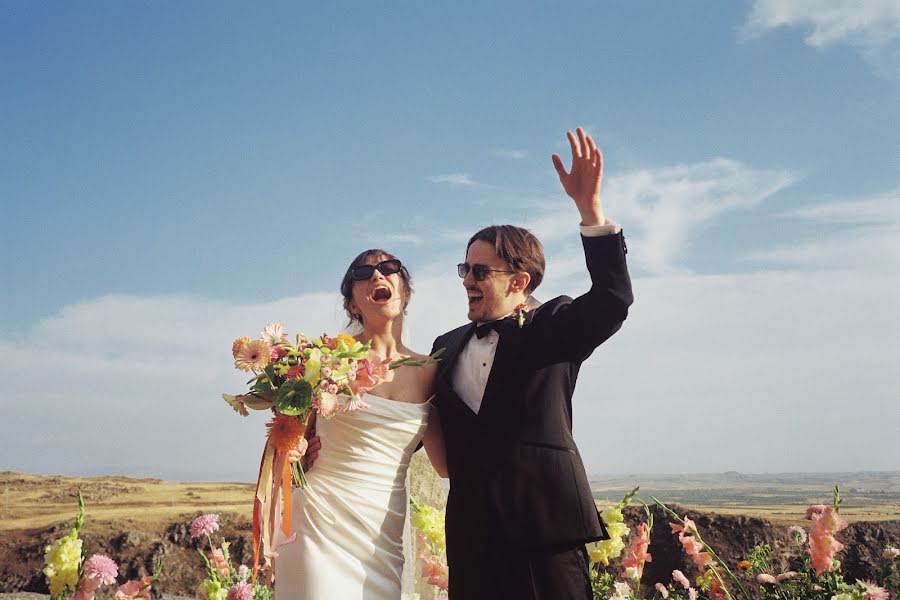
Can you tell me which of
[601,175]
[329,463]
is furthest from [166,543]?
[601,175]

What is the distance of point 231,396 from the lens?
428cm

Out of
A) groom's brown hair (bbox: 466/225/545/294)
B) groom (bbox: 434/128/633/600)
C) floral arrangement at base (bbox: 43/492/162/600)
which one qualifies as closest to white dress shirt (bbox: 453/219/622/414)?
groom (bbox: 434/128/633/600)

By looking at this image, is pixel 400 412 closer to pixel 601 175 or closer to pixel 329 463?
pixel 329 463

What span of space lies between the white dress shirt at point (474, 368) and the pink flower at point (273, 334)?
1.03m

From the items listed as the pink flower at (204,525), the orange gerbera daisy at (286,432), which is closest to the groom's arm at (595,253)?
the orange gerbera daisy at (286,432)

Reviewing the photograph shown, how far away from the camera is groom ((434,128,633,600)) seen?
3.78 metres

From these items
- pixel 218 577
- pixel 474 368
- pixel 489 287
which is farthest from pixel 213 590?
pixel 489 287

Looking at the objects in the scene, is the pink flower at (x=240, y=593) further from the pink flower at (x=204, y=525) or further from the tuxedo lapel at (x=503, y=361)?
the tuxedo lapel at (x=503, y=361)

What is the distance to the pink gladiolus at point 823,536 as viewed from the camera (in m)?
4.04

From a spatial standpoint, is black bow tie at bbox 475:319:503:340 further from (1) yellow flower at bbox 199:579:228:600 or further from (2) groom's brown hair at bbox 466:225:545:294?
(1) yellow flower at bbox 199:579:228:600

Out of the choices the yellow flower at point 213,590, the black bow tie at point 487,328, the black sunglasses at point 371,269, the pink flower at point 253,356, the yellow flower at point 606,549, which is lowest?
the yellow flower at point 213,590

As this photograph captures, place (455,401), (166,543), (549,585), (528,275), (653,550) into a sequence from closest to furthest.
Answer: (549,585)
(455,401)
(528,275)
(653,550)
(166,543)

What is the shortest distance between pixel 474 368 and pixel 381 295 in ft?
2.90

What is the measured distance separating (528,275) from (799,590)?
8.06ft
